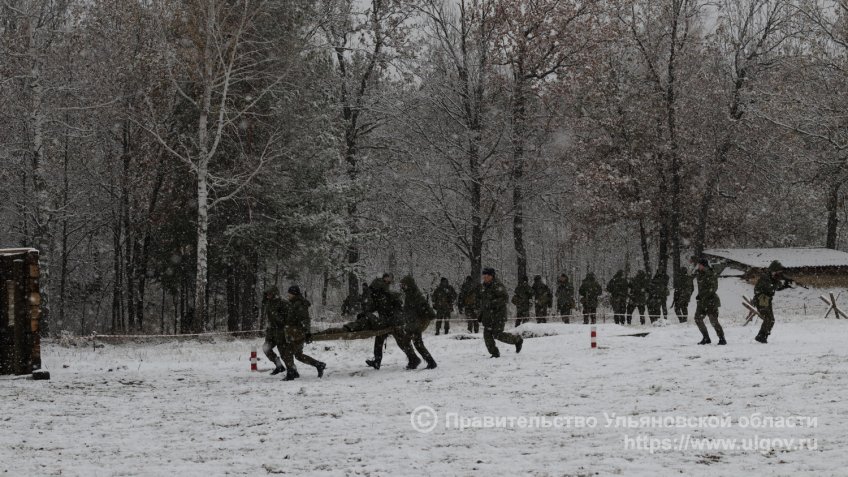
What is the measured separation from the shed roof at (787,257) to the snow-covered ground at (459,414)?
16596 mm

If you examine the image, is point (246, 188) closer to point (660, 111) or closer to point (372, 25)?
point (372, 25)

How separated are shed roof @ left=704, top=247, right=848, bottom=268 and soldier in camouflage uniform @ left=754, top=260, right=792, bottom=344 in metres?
17.1

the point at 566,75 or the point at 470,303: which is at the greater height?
the point at 566,75

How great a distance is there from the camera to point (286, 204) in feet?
94.7

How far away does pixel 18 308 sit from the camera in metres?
14.1

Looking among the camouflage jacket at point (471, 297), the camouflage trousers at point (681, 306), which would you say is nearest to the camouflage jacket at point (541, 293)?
the camouflage jacket at point (471, 297)

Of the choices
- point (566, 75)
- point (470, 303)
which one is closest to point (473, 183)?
point (566, 75)

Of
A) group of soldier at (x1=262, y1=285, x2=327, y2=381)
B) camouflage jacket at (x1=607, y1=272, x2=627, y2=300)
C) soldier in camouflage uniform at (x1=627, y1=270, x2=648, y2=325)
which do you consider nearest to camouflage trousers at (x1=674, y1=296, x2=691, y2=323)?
soldier in camouflage uniform at (x1=627, y1=270, x2=648, y2=325)

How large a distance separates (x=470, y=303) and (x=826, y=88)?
62.9 feet

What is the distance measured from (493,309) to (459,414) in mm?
5351

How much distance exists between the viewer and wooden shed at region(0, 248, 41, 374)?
14125mm

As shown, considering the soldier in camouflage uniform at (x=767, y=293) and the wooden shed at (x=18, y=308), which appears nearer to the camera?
the wooden shed at (x=18, y=308)

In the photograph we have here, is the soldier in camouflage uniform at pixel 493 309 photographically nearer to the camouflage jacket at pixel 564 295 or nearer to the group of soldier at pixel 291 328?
the group of soldier at pixel 291 328

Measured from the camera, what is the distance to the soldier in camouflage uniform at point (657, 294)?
26.8 metres
